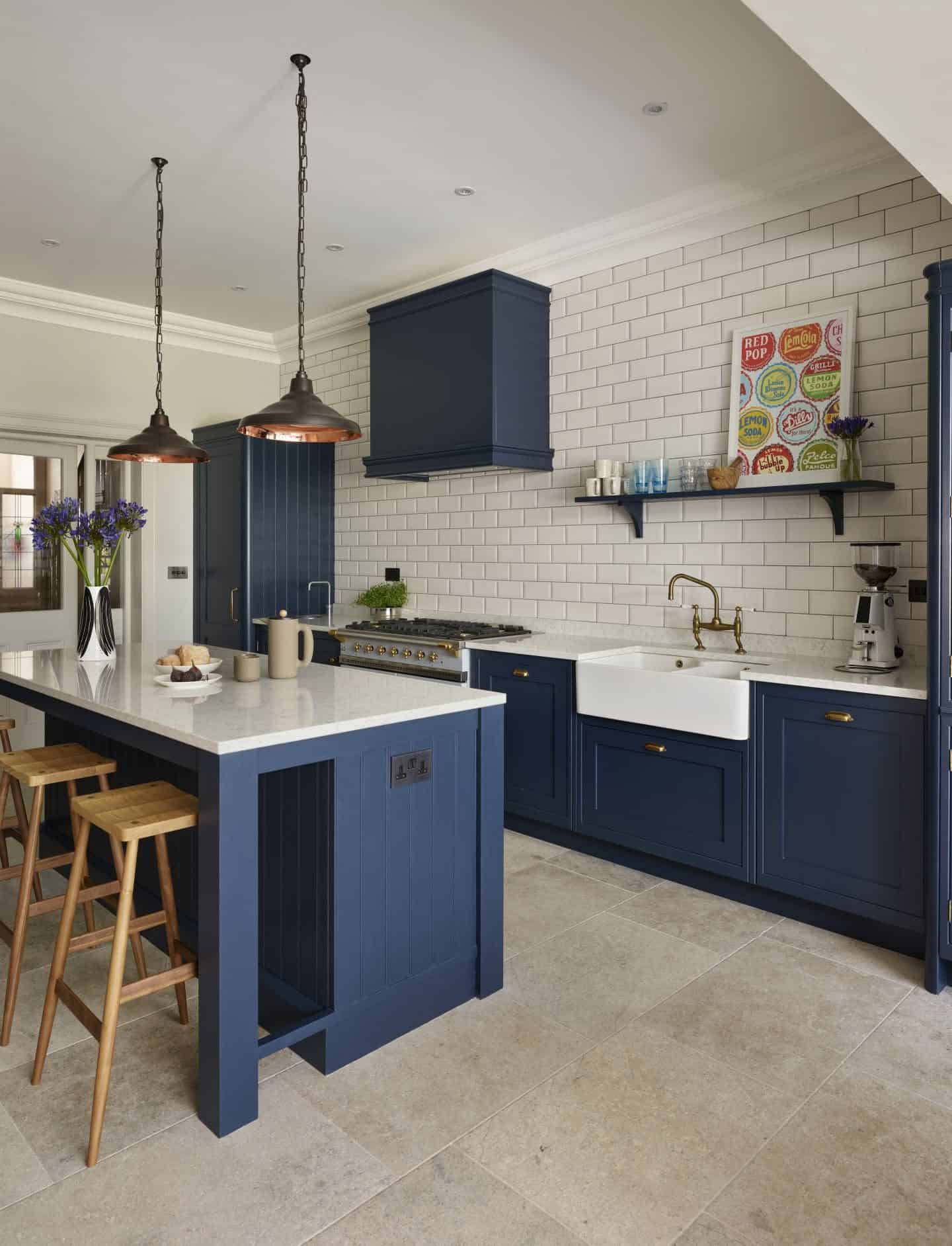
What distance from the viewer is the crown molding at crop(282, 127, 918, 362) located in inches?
141

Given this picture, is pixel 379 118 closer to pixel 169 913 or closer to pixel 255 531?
pixel 169 913

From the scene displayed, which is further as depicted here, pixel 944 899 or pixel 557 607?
pixel 557 607

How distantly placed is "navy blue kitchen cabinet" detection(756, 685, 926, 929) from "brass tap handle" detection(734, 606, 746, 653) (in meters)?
0.70

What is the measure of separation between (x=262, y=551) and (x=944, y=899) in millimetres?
4674

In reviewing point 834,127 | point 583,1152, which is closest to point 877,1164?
point 583,1152

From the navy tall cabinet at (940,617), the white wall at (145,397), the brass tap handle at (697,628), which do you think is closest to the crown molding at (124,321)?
the white wall at (145,397)

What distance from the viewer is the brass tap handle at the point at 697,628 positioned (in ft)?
13.8

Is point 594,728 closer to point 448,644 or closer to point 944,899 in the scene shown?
point 448,644

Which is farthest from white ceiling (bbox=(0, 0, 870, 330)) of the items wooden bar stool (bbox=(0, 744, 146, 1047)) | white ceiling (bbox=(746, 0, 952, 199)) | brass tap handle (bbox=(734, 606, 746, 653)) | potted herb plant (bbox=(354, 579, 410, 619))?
wooden bar stool (bbox=(0, 744, 146, 1047))

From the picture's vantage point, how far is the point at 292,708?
2520 mm

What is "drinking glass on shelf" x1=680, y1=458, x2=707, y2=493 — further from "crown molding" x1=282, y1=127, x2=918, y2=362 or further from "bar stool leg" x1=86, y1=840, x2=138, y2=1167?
"bar stool leg" x1=86, y1=840, x2=138, y2=1167

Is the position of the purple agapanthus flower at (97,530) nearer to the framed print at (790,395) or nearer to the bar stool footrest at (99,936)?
the bar stool footrest at (99,936)

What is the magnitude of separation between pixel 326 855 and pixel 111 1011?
0.62 metres

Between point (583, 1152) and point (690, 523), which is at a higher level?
point (690, 523)
